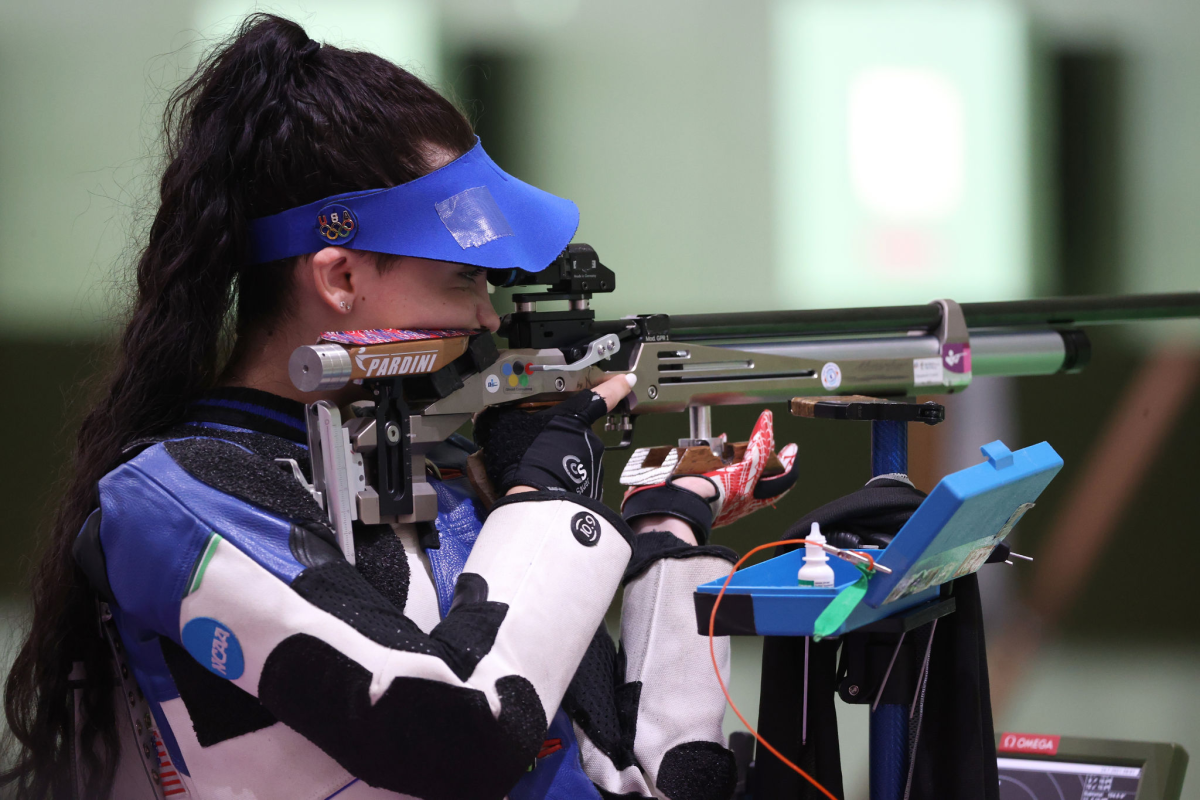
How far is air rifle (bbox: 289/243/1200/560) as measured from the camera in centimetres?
90

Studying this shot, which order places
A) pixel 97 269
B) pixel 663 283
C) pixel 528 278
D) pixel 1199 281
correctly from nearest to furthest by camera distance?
pixel 528 278, pixel 97 269, pixel 663 283, pixel 1199 281

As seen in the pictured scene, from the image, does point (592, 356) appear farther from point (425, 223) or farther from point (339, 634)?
point (339, 634)

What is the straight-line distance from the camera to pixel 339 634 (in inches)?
29.7

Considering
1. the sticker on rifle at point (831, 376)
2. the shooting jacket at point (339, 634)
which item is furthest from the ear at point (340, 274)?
the sticker on rifle at point (831, 376)

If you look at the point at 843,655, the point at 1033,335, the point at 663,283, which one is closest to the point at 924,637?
the point at 843,655

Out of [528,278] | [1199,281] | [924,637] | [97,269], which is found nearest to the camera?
[924,637]

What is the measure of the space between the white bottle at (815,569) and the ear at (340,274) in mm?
469

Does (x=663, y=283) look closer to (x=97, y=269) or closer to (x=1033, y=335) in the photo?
(x=1033, y=335)

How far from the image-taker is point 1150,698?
7.14 ft

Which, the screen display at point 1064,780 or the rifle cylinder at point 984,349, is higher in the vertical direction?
the rifle cylinder at point 984,349

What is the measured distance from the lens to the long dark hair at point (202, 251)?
924 millimetres

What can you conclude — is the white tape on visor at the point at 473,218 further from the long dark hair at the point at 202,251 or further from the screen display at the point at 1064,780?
the screen display at the point at 1064,780

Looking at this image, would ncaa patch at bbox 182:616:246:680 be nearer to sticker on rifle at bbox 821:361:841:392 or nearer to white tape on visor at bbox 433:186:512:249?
white tape on visor at bbox 433:186:512:249

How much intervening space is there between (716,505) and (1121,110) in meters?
1.53
